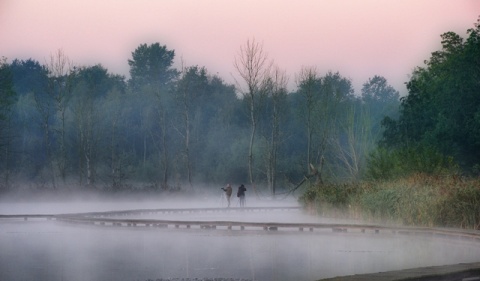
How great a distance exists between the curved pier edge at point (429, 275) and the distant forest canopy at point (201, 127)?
40.1 metres

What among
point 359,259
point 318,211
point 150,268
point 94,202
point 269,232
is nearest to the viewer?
point 150,268

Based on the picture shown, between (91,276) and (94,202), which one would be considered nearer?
(91,276)

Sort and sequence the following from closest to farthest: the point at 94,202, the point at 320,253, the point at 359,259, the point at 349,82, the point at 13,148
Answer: the point at 359,259 < the point at 320,253 < the point at 94,202 < the point at 13,148 < the point at 349,82

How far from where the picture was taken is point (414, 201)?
100 feet

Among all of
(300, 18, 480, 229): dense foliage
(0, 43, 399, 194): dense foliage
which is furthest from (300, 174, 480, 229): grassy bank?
(0, 43, 399, 194): dense foliage

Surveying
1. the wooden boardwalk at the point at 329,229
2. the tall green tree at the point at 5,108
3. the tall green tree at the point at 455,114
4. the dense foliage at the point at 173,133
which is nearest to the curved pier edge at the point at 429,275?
the wooden boardwalk at the point at 329,229

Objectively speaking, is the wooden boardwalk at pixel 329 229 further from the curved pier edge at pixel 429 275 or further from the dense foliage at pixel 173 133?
the dense foliage at pixel 173 133

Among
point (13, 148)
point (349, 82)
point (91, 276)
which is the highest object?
point (349, 82)

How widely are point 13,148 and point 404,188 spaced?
58442mm

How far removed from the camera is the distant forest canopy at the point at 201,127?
198 feet

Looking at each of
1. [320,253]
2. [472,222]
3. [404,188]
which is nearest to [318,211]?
[404,188]

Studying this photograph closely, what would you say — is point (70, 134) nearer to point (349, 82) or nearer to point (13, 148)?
point (13, 148)

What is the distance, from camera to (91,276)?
16.8 m

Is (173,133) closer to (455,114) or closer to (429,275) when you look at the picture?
(455,114)
